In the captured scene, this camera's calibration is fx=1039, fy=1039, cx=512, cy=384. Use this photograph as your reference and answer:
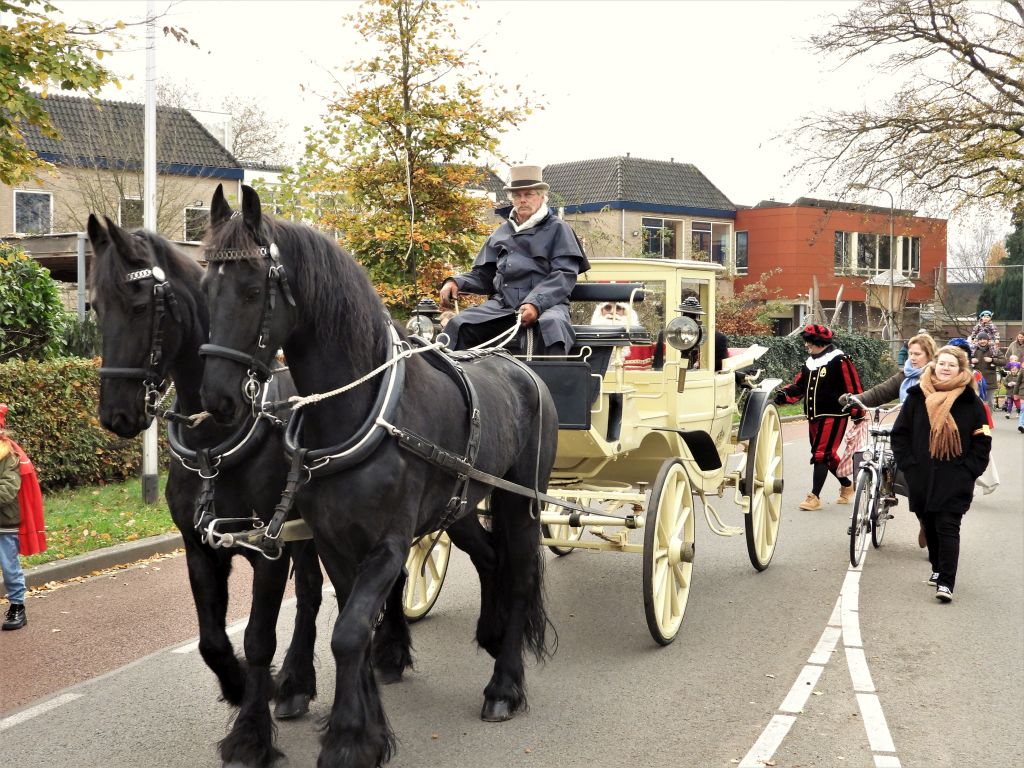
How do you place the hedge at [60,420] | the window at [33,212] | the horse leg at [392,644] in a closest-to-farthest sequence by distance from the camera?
the horse leg at [392,644] → the hedge at [60,420] → the window at [33,212]

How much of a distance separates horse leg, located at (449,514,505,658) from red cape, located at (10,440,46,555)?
279 cm

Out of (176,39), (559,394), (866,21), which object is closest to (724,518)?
(559,394)

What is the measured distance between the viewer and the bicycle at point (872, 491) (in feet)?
27.9

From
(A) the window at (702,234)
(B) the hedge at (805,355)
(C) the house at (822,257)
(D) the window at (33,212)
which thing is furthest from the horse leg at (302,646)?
(A) the window at (702,234)

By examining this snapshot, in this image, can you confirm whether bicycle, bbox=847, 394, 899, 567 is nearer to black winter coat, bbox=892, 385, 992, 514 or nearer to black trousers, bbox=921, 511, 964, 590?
black winter coat, bbox=892, 385, 992, 514

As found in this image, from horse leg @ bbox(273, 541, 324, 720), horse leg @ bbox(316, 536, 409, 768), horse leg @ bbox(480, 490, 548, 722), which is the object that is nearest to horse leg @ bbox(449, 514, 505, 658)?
horse leg @ bbox(480, 490, 548, 722)

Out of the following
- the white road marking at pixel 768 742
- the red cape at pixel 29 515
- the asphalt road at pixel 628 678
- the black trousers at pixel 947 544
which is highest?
the red cape at pixel 29 515

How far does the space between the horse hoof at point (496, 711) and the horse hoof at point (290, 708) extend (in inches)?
34.2

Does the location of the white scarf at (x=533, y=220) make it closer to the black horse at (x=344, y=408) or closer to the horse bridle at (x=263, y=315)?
the black horse at (x=344, y=408)

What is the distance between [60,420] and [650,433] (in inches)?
254

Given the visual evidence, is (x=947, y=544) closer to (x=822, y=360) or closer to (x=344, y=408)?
(x=822, y=360)

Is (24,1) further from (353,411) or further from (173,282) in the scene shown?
(353,411)

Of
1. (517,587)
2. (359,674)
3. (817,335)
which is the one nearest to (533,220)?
(517,587)

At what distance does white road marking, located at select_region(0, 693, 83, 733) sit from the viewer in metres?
4.88
